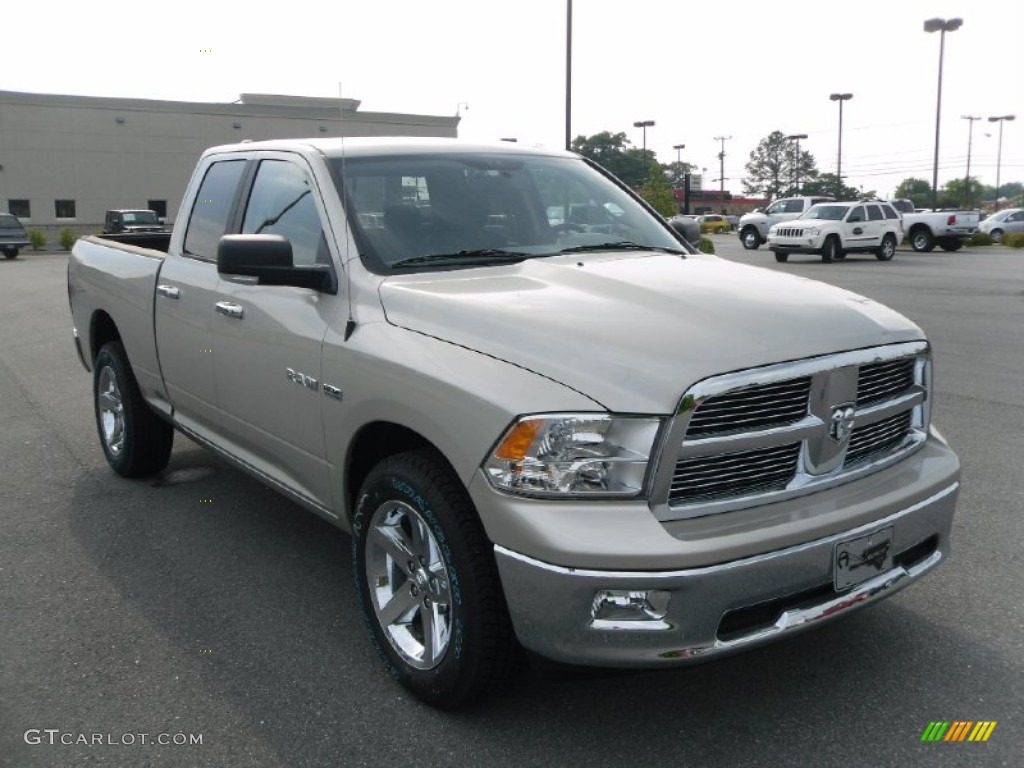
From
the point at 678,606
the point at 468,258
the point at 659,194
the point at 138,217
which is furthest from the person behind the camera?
the point at 138,217

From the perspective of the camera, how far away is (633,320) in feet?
10.2

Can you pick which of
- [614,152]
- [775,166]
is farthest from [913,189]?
[614,152]

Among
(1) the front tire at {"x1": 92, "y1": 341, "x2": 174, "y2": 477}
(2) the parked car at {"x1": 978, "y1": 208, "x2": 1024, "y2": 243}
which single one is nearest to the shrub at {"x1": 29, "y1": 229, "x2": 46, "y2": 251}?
(2) the parked car at {"x1": 978, "y1": 208, "x2": 1024, "y2": 243}

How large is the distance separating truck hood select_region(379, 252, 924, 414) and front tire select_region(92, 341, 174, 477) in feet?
9.36

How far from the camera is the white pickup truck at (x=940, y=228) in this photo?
34781 millimetres

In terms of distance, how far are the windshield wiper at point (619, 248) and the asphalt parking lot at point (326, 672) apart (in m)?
1.73

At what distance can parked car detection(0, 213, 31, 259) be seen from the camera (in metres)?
36.7

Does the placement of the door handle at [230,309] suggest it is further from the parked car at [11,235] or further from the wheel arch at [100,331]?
the parked car at [11,235]

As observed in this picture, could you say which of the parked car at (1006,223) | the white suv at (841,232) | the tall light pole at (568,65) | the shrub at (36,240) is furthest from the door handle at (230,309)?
the parked car at (1006,223)

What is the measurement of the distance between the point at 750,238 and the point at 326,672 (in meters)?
37.5

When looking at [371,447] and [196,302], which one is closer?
[371,447]

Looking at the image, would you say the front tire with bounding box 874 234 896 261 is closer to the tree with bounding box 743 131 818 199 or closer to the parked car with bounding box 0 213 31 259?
the parked car with bounding box 0 213 31 259

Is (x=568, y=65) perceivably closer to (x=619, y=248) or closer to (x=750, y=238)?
(x=619, y=248)

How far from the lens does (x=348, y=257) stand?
3781 millimetres
